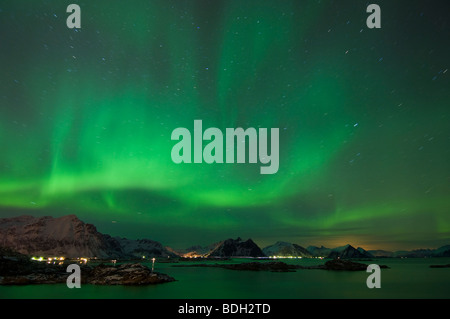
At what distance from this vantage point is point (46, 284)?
5609cm
